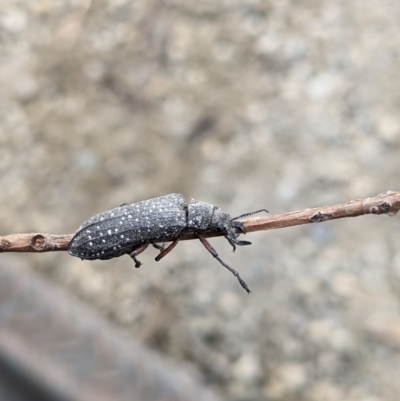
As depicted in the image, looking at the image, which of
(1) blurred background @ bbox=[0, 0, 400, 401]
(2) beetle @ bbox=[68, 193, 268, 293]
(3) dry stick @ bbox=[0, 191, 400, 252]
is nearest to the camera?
(3) dry stick @ bbox=[0, 191, 400, 252]

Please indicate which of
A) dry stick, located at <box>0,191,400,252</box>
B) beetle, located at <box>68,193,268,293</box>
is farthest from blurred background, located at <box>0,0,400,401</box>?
dry stick, located at <box>0,191,400,252</box>

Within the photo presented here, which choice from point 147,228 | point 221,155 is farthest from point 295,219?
point 221,155

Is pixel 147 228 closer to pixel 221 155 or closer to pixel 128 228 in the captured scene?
pixel 128 228

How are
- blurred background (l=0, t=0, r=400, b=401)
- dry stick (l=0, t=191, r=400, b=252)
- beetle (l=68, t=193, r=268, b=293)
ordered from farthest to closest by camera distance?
blurred background (l=0, t=0, r=400, b=401) → beetle (l=68, t=193, r=268, b=293) → dry stick (l=0, t=191, r=400, b=252)

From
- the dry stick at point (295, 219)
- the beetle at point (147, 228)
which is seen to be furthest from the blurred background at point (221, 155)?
the dry stick at point (295, 219)

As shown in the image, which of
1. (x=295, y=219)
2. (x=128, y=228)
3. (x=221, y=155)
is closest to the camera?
(x=295, y=219)

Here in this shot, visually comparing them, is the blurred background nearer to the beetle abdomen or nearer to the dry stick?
the beetle abdomen

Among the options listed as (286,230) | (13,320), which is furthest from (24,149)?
(286,230)
